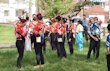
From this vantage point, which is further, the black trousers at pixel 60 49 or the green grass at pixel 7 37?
the green grass at pixel 7 37

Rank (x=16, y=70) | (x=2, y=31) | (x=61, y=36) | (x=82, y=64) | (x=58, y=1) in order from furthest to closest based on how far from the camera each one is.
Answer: (x=58, y=1)
(x=2, y=31)
(x=61, y=36)
(x=82, y=64)
(x=16, y=70)

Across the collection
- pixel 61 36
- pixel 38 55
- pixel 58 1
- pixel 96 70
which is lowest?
pixel 96 70

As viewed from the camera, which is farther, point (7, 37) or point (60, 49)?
point (7, 37)

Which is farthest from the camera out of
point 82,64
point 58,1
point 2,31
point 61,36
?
point 58,1

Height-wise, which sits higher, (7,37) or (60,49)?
(60,49)

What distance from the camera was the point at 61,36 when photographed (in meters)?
8.59

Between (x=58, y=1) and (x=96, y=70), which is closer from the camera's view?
(x=96, y=70)

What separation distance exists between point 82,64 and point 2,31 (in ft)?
57.6

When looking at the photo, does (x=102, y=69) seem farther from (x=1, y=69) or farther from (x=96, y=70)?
(x=1, y=69)

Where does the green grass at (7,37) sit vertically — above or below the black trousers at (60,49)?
below

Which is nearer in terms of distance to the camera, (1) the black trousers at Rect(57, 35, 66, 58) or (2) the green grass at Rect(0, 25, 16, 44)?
(1) the black trousers at Rect(57, 35, 66, 58)

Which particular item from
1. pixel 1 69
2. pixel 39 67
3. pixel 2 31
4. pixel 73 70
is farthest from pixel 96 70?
pixel 2 31

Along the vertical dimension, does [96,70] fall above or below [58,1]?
below

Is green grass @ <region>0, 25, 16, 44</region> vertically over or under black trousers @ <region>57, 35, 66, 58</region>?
under
